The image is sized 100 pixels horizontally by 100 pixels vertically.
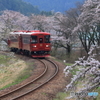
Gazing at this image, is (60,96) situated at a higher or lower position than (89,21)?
lower

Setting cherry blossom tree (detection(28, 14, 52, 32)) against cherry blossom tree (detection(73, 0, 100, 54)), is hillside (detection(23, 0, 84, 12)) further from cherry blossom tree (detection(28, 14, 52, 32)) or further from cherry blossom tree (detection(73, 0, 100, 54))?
cherry blossom tree (detection(73, 0, 100, 54))

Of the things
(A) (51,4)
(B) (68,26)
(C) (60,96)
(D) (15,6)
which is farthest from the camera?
(A) (51,4)

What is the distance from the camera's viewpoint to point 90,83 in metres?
4.87

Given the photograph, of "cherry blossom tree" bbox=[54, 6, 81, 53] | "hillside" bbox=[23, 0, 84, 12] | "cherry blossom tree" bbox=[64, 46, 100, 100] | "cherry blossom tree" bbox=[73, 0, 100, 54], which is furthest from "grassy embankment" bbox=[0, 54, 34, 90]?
"hillside" bbox=[23, 0, 84, 12]

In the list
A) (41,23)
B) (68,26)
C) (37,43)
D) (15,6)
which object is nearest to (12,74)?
(37,43)

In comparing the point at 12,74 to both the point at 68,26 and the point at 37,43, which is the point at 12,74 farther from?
the point at 68,26

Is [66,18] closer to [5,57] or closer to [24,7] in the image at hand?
[5,57]

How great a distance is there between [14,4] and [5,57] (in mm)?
67810

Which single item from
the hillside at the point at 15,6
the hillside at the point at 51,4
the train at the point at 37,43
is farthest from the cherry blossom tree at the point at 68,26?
the hillside at the point at 51,4

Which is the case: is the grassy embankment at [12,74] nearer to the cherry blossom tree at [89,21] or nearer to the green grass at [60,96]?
the green grass at [60,96]

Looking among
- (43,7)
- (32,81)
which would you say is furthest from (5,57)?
(43,7)

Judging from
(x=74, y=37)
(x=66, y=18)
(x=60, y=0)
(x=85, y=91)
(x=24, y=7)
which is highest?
(x=60, y=0)

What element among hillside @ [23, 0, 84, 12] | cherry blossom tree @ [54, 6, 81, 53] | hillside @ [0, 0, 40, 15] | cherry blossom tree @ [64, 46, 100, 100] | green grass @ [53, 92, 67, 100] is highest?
hillside @ [23, 0, 84, 12]

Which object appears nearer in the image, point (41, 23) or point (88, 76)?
point (88, 76)
